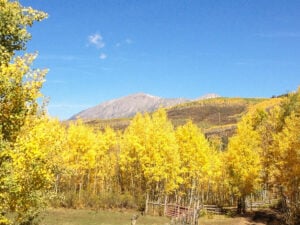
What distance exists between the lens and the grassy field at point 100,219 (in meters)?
31.9

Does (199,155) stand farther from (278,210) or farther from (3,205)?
(3,205)

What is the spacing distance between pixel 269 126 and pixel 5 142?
56992mm

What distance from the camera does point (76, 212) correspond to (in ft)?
126

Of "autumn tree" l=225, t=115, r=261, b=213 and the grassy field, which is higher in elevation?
"autumn tree" l=225, t=115, r=261, b=213

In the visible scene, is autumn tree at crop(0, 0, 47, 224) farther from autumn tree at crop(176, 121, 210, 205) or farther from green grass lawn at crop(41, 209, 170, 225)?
autumn tree at crop(176, 121, 210, 205)

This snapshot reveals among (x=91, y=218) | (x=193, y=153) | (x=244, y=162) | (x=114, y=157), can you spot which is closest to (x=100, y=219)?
(x=91, y=218)

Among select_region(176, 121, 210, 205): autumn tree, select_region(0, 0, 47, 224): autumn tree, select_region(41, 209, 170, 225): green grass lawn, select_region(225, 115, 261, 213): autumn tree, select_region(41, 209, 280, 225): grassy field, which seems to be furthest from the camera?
select_region(225, 115, 261, 213): autumn tree

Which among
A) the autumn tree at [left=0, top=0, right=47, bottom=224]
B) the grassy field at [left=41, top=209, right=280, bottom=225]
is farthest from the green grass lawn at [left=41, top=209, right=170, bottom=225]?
the autumn tree at [left=0, top=0, right=47, bottom=224]

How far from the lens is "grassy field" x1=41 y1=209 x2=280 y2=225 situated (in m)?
31.9

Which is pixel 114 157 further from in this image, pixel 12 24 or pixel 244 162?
pixel 12 24

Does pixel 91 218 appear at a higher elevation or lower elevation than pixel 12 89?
lower

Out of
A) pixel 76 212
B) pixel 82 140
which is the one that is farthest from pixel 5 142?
pixel 82 140

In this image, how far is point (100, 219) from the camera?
34406 mm

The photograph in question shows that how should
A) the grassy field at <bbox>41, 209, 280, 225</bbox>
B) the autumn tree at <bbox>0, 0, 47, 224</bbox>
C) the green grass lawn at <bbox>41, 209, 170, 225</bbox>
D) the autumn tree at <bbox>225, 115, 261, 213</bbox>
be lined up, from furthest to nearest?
the autumn tree at <bbox>225, 115, 261, 213</bbox>, the grassy field at <bbox>41, 209, 280, 225</bbox>, the green grass lawn at <bbox>41, 209, 170, 225</bbox>, the autumn tree at <bbox>0, 0, 47, 224</bbox>
